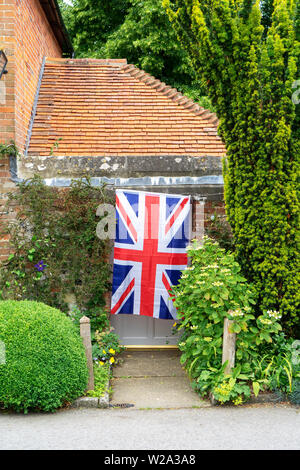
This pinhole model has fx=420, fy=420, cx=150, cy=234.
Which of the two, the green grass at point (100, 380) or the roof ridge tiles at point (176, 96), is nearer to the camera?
the green grass at point (100, 380)

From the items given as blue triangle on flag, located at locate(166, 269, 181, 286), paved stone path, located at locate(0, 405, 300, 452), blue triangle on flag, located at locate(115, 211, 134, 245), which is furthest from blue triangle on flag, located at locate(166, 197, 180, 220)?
paved stone path, located at locate(0, 405, 300, 452)

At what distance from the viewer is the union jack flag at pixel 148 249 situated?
6.09 meters

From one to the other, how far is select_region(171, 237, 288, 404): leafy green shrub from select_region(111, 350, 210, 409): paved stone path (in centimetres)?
23

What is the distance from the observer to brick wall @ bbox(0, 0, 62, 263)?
607cm

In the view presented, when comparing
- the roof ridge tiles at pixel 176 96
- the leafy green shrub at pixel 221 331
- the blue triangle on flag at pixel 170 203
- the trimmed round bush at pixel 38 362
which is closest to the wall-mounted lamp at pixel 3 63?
the blue triangle on flag at pixel 170 203

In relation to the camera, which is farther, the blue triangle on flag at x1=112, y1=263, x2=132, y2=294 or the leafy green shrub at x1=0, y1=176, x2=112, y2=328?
the blue triangle on flag at x1=112, y1=263, x2=132, y2=294

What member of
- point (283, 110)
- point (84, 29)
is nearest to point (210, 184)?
point (283, 110)

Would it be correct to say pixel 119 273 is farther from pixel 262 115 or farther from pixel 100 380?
pixel 262 115

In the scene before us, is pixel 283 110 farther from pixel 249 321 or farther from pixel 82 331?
pixel 82 331

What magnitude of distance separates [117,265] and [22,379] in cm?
235

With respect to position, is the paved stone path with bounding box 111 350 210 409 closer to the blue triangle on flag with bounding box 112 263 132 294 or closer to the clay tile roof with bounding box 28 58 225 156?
the blue triangle on flag with bounding box 112 263 132 294

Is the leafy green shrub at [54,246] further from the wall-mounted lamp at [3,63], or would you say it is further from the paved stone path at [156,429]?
the paved stone path at [156,429]

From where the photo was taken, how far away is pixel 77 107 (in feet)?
25.2

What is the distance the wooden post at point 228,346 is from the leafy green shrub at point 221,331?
0.19 ft
